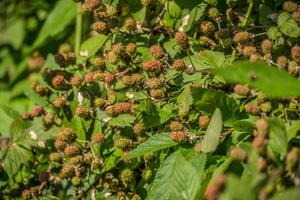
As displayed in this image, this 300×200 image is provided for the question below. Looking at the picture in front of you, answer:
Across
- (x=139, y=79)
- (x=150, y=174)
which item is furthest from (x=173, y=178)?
(x=139, y=79)

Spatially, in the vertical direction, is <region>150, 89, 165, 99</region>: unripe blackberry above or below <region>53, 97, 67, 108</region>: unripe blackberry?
above

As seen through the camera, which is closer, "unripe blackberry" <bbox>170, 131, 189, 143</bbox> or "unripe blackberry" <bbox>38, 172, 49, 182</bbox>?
"unripe blackberry" <bbox>170, 131, 189, 143</bbox>

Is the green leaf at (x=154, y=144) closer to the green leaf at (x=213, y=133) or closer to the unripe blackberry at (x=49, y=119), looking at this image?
the green leaf at (x=213, y=133)

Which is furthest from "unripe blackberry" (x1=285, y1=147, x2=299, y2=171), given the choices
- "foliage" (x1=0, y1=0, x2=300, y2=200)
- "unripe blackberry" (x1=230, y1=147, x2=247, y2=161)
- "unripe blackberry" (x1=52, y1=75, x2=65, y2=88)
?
"unripe blackberry" (x1=52, y1=75, x2=65, y2=88)

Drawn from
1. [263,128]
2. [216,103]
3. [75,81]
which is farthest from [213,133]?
[75,81]

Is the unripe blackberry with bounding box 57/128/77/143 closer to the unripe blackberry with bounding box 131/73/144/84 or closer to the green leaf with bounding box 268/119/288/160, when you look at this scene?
the unripe blackberry with bounding box 131/73/144/84

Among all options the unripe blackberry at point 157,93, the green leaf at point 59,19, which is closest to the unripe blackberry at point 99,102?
the unripe blackberry at point 157,93

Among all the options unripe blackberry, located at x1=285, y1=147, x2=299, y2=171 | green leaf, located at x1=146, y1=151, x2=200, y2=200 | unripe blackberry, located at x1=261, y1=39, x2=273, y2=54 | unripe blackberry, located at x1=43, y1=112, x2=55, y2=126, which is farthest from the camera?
unripe blackberry, located at x1=43, y1=112, x2=55, y2=126
